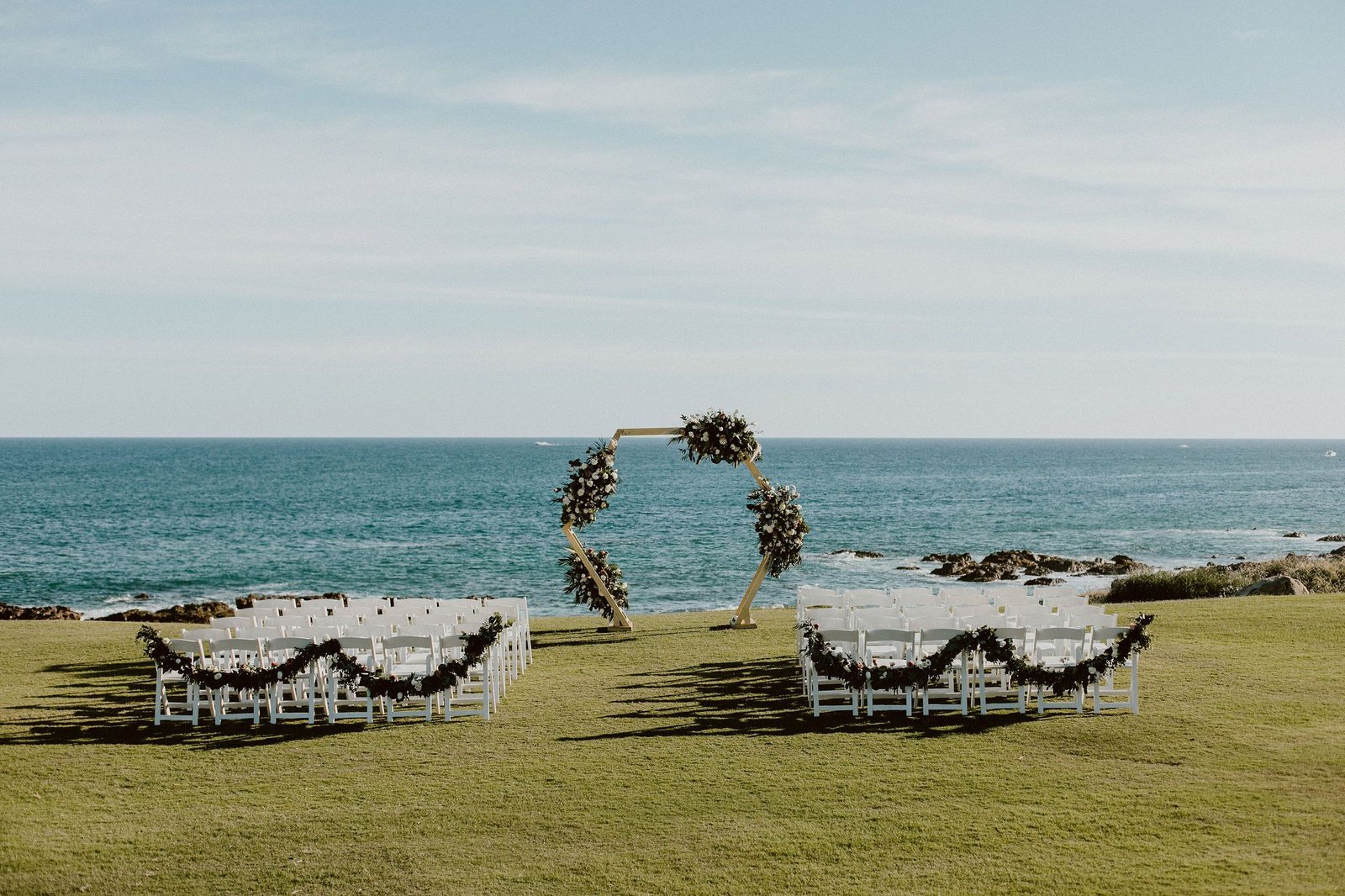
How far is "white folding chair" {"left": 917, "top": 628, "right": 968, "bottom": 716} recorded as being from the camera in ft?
35.7

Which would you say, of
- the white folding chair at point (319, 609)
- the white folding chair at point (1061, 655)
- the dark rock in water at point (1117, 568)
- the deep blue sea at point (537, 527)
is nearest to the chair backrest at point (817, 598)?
the white folding chair at point (1061, 655)

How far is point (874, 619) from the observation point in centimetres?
1234

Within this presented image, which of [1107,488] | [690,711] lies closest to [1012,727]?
[690,711]

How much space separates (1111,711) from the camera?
36.3 ft

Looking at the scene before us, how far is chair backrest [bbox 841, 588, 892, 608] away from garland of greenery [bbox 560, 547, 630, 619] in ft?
17.7

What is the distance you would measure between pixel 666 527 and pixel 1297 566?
34.9 meters

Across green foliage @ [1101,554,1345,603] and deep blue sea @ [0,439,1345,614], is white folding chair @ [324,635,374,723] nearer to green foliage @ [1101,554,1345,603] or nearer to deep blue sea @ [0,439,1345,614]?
green foliage @ [1101,554,1345,603]

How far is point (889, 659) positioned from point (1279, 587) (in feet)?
44.1

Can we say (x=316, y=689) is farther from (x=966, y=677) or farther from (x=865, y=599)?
(x=966, y=677)

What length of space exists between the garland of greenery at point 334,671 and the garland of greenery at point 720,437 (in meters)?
7.51

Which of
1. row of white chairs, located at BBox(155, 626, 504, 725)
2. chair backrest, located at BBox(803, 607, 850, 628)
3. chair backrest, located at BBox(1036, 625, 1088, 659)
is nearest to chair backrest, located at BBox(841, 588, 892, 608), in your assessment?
chair backrest, located at BBox(803, 607, 850, 628)

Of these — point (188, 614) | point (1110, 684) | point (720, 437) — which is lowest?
point (188, 614)

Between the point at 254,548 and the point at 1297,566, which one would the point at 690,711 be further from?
the point at 254,548

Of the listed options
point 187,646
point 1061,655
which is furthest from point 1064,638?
point 187,646
